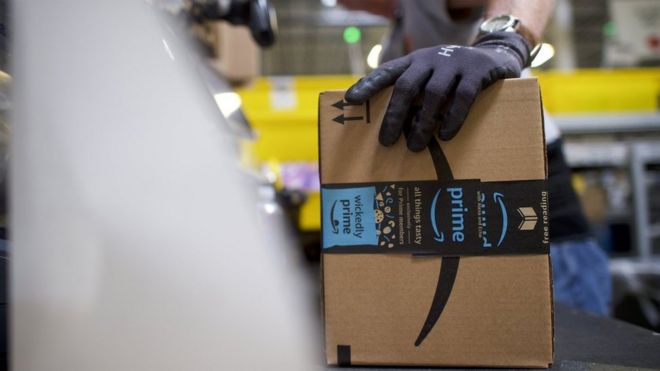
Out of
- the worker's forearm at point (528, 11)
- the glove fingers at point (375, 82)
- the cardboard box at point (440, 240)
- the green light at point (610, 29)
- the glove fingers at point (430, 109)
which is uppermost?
the green light at point (610, 29)

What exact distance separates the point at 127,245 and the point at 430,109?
0.36 m

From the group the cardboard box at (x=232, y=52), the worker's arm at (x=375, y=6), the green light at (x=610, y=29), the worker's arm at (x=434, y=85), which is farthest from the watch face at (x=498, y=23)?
the green light at (x=610, y=29)

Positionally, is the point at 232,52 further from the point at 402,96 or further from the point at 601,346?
the point at 601,346

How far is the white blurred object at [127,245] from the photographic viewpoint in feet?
1.56

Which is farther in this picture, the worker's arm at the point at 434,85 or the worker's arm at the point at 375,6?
the worker's arm at the point at 375,6

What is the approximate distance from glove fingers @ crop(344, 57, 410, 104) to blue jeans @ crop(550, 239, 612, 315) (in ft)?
2.70

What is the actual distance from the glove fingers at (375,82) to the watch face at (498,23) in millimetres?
195

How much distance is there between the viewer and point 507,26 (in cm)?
71

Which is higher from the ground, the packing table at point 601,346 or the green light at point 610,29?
the green light at point 610,29

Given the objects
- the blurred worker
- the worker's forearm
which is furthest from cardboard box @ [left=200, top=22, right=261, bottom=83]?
the worker's forearm

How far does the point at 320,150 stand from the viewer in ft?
2.08

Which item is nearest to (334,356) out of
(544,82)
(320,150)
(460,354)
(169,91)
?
(460,354)

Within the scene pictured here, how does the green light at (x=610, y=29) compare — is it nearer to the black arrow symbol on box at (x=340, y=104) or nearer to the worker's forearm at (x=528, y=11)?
the worker's forearm at (x=528, y=11)

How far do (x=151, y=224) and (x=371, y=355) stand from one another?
32cm
